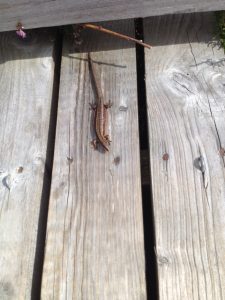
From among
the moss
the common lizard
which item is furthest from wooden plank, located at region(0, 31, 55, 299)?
the moss

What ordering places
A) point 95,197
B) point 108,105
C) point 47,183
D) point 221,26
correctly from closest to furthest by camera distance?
1. point 95,197
2. point 47,183
3. point 108,105
4. point 221,26

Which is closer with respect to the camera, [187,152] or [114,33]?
[187,152]

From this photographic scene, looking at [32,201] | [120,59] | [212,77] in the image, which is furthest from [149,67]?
[32,201]

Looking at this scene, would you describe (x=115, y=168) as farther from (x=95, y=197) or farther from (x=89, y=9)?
(x=89, y=9)

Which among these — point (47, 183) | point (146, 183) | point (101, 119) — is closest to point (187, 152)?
point (146, 183)

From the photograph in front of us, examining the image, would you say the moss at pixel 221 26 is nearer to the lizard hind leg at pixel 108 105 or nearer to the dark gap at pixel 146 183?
the dark gap at pixel 146 183

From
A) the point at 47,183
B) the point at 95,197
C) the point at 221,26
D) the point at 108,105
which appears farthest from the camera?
the point at 221,26

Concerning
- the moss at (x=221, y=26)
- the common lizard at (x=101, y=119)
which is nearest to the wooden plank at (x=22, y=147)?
the common lizard at (x=101, y=119)
